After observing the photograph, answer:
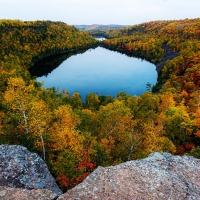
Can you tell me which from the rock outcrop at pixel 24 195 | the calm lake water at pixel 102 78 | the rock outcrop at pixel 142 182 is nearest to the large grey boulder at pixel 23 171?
the rock outcrop at pixel 24 195

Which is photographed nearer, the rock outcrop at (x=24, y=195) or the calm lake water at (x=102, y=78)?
the rock outcrop at (x=24, y=195)

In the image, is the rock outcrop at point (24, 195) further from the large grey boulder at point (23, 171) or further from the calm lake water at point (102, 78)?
the calm lake water at point (102, 78)

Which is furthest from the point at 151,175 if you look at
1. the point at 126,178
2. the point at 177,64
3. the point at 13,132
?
the point at 177,64

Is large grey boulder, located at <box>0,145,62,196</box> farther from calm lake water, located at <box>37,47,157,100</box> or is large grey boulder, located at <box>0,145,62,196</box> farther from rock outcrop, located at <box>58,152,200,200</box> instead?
calm lake water, located at <box>37,47,157,100</box>

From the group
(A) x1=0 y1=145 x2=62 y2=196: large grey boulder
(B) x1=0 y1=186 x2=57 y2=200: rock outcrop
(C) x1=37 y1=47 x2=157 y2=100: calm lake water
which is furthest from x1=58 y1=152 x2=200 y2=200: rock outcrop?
(C) x1=37 y1=47 x2=157 y2=100: calm lake water

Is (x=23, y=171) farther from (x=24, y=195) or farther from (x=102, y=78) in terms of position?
(x=102, y=78)

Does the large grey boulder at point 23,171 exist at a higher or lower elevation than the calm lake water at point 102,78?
Answer: higher
